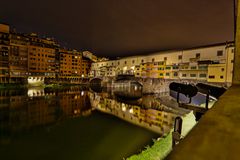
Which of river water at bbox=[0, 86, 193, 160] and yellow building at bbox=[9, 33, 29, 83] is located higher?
yellow building at bbox=[9, 33, 29, 83]

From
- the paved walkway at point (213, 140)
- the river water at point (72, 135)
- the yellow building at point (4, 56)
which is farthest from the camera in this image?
the yellow building at point (4, 56)

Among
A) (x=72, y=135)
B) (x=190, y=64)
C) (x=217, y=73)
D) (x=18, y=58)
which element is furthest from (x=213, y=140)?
(x=18, y=58)

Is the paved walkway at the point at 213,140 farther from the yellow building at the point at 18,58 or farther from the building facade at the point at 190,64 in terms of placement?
the yellow building at the point at 18,58

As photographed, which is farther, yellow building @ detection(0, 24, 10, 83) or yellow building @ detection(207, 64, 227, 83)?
yellow building @ detection(0, 24, 10, 83)

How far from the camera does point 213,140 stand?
3.81ft

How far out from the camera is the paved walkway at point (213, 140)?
100 cm

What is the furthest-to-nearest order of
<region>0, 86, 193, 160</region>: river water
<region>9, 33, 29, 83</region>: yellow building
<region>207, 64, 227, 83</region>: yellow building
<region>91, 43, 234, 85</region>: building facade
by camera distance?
<region>9, 33, 29, 83</region>: yellow building < <region>91, 43, 234, 85</region>: building facade < <region>207, 64, 227, 83</region>: yellow building < <region>0, 86, 193, 160</region>: river water

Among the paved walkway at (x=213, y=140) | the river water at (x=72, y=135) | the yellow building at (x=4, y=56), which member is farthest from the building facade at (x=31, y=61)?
the paved walkway at (x=213, y=140)

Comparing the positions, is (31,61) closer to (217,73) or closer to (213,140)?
(217,73)

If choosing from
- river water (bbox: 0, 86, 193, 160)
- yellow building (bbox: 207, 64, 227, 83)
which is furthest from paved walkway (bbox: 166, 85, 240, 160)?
yellow building (bbox: 207, 64, 227, 83)

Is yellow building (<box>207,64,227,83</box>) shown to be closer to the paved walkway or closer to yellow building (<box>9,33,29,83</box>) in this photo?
the paved walkway

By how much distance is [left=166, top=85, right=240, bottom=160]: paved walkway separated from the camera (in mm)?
1000

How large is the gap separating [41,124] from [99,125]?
21.5ft

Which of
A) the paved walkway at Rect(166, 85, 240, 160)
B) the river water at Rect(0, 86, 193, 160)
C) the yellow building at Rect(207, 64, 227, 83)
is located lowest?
the river water at Rect(0, 86, 193, 160)
